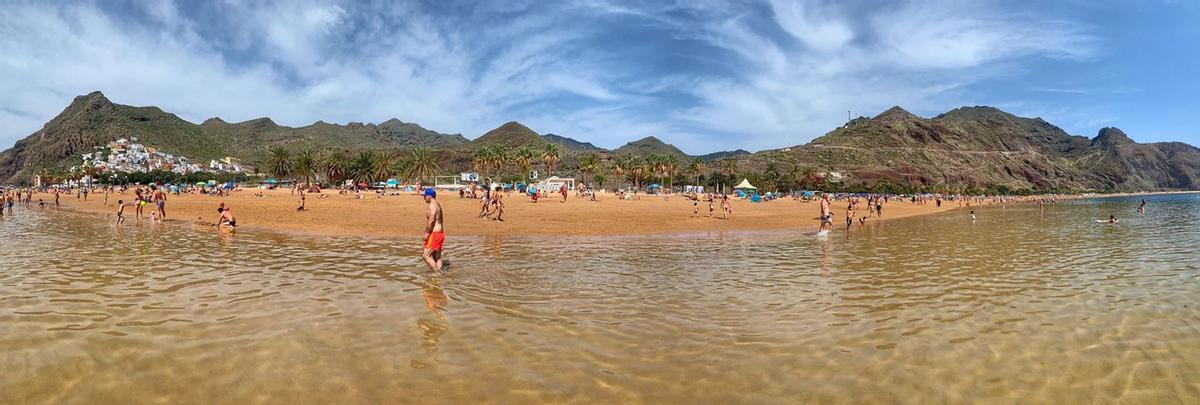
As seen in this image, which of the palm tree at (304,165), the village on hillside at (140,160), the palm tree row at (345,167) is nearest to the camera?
the palm tree at (304,165)

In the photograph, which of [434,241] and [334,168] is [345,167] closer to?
[334,168]

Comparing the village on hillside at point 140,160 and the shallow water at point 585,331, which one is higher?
the village on hillside at point 140,160

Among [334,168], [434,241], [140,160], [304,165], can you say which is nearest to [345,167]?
[334,168]

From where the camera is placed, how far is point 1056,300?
26.7 feet

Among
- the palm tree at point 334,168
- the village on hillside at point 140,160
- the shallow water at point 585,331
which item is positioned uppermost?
the village on hillside at point 140,160

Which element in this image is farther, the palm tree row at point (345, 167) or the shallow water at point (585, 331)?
the palm tree row at point (345, 167)

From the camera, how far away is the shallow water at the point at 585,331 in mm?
4371

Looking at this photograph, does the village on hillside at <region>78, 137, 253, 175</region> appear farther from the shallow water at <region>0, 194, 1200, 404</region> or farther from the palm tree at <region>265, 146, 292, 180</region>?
the shallow water at <region>0, 194, 1200, 404</region>

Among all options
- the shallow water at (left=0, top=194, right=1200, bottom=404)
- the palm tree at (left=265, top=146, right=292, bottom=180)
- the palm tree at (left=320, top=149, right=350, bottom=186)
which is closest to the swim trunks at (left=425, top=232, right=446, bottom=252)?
the shallow water at (left=0, top=194, right=1200, bottom=404)

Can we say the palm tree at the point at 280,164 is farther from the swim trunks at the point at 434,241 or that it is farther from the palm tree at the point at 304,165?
the swim trunks at the point at 434,241

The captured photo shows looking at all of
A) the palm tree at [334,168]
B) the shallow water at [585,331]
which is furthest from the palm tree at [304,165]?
the shallow water at [585,331]

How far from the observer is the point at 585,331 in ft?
20.2

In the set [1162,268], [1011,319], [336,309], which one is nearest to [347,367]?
[336,309]

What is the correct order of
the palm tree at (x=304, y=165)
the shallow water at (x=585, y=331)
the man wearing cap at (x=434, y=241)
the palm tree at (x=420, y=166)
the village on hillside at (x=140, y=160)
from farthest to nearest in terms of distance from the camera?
the village on hillside at (x=140, y=160)
the palm tree at (x=420, y=166)
the palm tree at (x=304, y=165)
the man wearing cap at (x=434, y=241)
the shallow water at (x=585, y=331)
